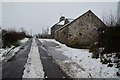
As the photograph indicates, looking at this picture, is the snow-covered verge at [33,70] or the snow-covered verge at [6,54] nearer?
the snow-covered verge at [33,70]

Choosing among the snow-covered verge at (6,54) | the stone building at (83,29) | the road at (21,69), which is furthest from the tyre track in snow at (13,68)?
the stone building at (83,29)

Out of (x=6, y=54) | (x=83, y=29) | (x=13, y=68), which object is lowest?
(x=13, y=68)

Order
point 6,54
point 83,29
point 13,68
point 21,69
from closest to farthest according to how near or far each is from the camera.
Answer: point 21,69, point 13,68, point 6,54, point 83,29

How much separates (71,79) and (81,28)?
16.9 metres

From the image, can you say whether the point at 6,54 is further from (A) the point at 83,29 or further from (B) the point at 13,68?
(A) the point at 83,29

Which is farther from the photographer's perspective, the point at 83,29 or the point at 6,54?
the point at 83,29

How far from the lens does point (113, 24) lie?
32.4ft

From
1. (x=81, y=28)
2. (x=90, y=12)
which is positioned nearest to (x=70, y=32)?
(x=81, y=28)

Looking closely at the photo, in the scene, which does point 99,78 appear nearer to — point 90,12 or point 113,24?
point 113,24

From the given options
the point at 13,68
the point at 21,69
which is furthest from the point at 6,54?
the point at 21,69

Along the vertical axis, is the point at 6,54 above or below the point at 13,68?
above

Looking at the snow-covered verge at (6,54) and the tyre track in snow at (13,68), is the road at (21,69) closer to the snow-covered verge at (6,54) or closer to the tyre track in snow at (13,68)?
the tyre track in snow at (13,68)

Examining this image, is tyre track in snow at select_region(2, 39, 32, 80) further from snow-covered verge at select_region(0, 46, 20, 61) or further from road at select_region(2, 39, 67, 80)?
snow-covered verge at select_region(0, 46, 20, 61)

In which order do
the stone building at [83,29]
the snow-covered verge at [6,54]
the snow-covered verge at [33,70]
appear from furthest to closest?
1. the stone building at [83,29]
2. the snow-covered verge at [6,54]
3. the snow-covered verge at [33,70]
